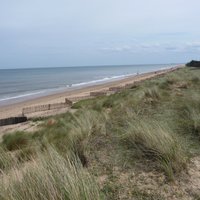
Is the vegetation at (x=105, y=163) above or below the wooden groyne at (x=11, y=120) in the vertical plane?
above

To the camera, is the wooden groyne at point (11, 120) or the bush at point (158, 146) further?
the wooden groyne at point (11, 120)

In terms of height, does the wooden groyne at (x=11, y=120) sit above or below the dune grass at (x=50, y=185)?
below

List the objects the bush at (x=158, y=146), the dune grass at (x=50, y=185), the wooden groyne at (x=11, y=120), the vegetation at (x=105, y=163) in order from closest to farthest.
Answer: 1. the dune grass at (x=50, y=185)
2. the vegetation at (x=105, y=163)
3. the bush at (x=158, y=146)
4. the wooden groyne at (x=11, y=120)

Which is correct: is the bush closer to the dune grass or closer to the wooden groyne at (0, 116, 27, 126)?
the dune grass

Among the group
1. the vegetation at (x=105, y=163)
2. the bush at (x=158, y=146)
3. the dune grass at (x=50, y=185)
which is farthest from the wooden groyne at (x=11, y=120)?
the dune grass at (x=50, y=185)

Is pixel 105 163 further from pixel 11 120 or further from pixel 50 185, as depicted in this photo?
pixel 11 120

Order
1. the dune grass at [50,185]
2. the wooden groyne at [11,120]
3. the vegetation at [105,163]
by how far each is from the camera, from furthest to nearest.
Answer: the wooden groyne at [11,120] → the vegetation at [105,163] → the dune grass at [50,185]

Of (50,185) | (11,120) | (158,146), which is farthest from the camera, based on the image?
(11,120)

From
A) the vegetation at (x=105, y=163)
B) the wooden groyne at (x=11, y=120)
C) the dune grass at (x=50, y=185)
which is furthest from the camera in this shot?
the wooden groyne at (x=11, y=120)

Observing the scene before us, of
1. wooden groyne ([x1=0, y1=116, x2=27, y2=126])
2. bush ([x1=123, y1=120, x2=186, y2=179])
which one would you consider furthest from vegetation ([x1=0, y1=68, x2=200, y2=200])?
wooden groyne ([x1=0, y1=116, x2=27, y2=126])

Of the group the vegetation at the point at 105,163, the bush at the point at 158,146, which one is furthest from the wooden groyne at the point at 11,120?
the bush at the point at 158,146

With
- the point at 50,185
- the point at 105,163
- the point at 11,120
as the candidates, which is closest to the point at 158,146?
the point at 105,163

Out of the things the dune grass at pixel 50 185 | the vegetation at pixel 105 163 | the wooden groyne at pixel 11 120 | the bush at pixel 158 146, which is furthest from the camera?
the wooden groyne at pixel 11 120

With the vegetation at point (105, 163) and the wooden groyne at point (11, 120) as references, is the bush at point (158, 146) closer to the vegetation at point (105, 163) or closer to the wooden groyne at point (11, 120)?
the vegetation at point (105, 163)
